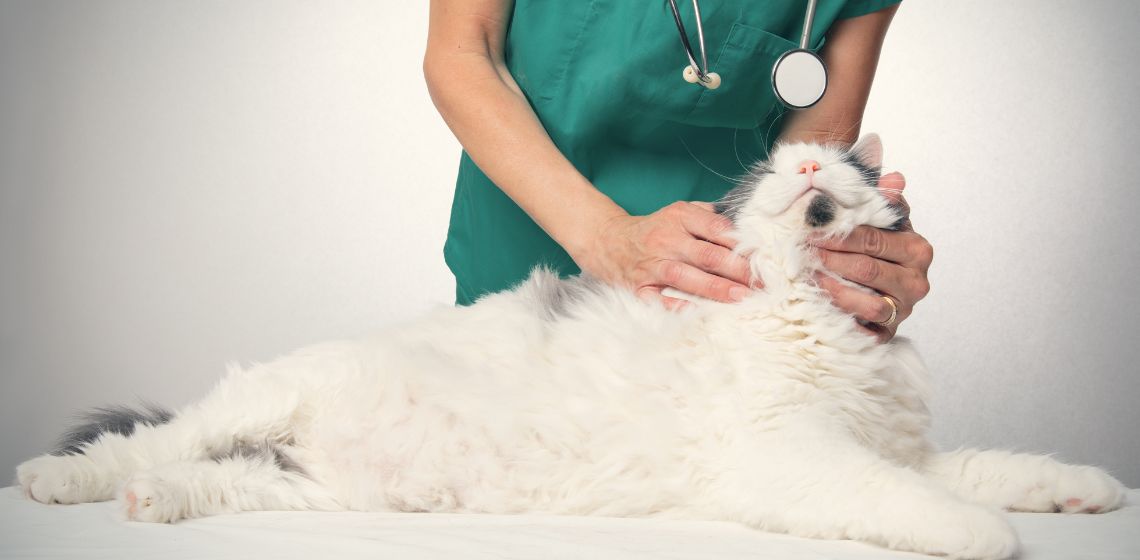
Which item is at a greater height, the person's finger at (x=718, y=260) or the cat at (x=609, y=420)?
the person's finger at (x=718, y=260)

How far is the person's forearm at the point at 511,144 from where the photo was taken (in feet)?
5.32

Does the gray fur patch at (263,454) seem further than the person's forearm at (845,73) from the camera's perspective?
No

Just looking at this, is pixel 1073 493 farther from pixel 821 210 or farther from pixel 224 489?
pixel 224 489

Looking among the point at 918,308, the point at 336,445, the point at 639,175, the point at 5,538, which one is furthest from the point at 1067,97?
the point at 5,538

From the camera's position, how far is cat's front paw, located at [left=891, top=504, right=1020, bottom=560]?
3.49 feet

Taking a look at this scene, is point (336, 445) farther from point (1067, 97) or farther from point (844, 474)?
point (1067, 97)

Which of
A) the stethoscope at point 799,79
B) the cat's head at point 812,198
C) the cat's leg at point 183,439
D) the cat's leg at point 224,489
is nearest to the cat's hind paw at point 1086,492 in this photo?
the cat's head at point 812,198

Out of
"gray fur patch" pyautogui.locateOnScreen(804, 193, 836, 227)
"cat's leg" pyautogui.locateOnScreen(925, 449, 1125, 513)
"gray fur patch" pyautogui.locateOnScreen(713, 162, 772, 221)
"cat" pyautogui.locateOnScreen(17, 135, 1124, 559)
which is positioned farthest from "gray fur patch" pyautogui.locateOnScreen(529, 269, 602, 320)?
"cat's leg" pyautogui.locateOnScreen(925, 449, 1125, 513)

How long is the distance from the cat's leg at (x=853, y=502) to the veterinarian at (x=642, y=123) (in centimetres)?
32

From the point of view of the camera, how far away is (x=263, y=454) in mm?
1493

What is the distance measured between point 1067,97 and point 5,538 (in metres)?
3.34

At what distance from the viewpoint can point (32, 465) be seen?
4.73ft

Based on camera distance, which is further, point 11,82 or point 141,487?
point 11,82

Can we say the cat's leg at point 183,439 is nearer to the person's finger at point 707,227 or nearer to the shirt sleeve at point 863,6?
the person's finger at point 707,227
